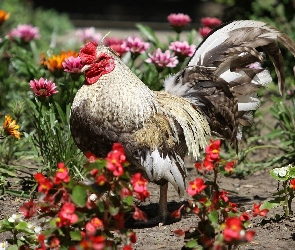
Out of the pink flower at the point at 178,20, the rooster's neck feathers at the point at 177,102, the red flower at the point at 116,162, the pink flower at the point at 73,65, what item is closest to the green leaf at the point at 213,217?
the red flower at the point at 116,162

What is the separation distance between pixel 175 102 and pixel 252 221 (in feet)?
3.45

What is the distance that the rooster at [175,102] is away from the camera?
15.3 feet

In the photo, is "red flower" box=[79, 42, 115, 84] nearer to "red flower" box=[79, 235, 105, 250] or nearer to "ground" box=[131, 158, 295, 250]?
"ground" box=[131, 158, 295, 250]

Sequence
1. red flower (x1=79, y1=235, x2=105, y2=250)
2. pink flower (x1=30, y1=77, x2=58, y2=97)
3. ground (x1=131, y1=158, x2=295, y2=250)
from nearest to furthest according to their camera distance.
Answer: red flower (x1=79, y1=235, x2=105, y2=250) → ground (x1=131, y1=158, x2=295, y2=250) → pink flower (x1=30, y1=77, x2=58, y2=97)

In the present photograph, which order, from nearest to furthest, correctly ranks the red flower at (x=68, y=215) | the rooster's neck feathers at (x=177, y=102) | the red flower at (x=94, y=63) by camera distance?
the red flower at (x=68, y=215) < the rooster's neck feathers at (x=177, y=102) < the red flower at (x=94, y=63)

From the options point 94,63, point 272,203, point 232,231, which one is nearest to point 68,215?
point 232,231

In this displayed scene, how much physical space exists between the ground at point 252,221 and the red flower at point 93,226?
0.97 m

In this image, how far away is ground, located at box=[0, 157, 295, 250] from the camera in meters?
4.31

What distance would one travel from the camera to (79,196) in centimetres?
A: 335

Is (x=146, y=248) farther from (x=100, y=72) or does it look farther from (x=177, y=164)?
(x=100, y=72)

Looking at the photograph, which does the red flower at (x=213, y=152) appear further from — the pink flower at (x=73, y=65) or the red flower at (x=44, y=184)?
the pink flower at (x=73, y=65)

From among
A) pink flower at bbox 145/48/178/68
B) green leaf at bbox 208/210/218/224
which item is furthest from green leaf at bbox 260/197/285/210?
pink flower at bbox 145/48/178/68

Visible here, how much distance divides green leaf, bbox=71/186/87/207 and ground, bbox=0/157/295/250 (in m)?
1.06

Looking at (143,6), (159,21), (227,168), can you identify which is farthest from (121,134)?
(143,6)
